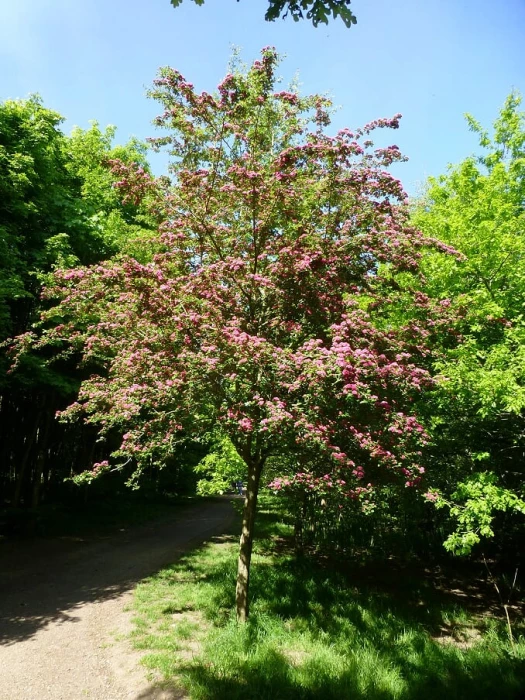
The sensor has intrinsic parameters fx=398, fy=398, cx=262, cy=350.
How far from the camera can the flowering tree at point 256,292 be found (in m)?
5.99

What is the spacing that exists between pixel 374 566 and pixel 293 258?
1015 cm

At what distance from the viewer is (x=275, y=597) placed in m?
8.43

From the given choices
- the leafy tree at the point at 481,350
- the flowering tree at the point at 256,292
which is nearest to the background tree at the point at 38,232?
the flowering tree at the point at 256,292

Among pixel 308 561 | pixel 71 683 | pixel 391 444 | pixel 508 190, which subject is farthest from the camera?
pixel 308 561

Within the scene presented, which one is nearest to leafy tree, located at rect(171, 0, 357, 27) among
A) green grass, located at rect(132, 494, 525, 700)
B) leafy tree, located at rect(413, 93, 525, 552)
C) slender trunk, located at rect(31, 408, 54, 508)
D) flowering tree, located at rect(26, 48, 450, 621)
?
flowering tree, located at rect(26, 48, 450, 621)

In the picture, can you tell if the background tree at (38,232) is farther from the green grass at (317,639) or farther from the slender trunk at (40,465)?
the green grass at (317,639)

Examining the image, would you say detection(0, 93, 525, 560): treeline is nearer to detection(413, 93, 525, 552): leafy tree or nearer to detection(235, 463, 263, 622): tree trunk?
detection(413, 93, 525, 552): leafy tree

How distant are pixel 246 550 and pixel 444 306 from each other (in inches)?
232

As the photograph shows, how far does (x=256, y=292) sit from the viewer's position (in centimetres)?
742

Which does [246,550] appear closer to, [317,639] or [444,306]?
[317,639]

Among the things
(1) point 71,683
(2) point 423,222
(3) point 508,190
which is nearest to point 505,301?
(2) point 423,222

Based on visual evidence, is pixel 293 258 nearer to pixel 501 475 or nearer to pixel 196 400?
pixel 196 400

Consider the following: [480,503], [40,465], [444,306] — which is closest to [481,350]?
[444,306]

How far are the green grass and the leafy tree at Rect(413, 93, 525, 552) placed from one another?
1735 millimetres
